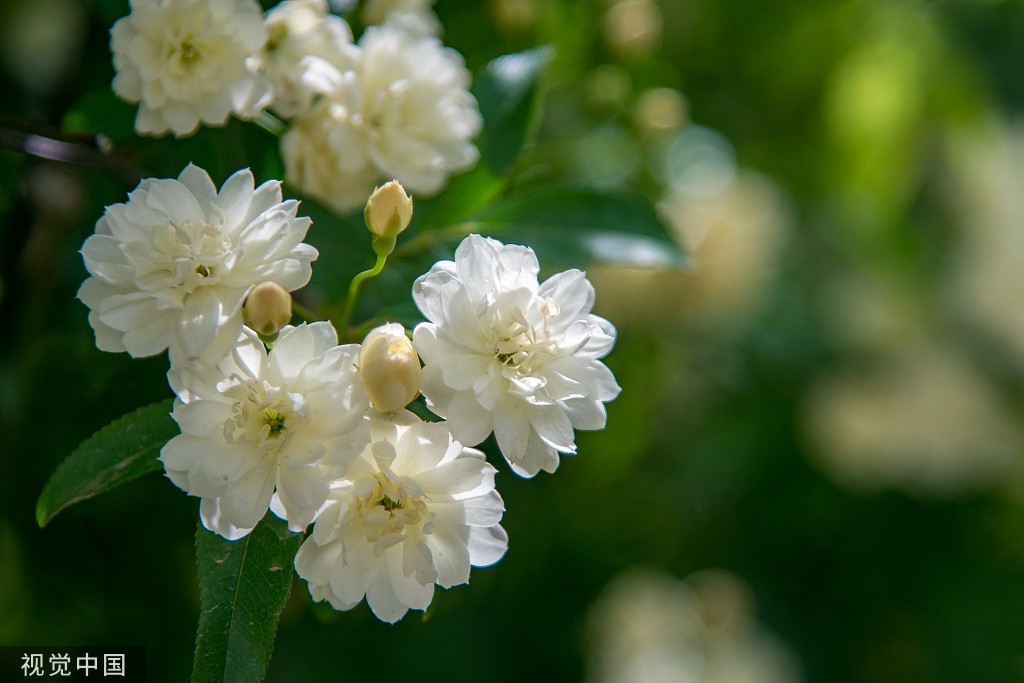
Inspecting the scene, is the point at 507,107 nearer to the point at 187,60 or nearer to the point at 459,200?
the point at 459,200

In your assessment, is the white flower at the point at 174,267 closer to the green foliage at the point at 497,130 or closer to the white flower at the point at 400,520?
the white flower at the point at 400,520

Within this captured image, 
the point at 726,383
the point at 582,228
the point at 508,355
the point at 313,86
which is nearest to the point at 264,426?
the point at 508,355

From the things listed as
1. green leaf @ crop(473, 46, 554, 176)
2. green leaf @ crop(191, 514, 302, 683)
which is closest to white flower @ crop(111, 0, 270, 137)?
green leaf @ crop(473, 46, 554, 176)

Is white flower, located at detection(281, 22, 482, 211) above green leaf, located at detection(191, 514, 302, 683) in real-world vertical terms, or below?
above

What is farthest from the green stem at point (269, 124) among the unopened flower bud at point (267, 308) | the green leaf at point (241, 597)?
the green leaf at point (241, 597)

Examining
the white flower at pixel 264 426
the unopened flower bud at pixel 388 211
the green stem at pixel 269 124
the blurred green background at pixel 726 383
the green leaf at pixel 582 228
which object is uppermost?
the unopened flower bud at pixel 388 211

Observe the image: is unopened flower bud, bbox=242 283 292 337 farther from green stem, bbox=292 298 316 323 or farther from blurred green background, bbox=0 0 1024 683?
blurred green background, bbox=0 0 1024 683

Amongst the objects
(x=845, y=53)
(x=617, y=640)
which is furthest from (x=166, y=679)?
(x=845, y=53)
